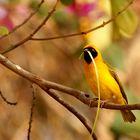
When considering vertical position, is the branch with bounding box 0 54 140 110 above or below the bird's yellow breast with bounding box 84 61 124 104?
below

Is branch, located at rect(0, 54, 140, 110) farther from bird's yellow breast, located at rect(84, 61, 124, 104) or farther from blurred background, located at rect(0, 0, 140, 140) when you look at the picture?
blurred background, located at rect(0, 0, 140, 140)

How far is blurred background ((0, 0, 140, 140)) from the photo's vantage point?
2.76 meters

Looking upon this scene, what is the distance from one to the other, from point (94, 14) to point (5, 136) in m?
0.84

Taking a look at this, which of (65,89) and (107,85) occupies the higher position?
(107,85)

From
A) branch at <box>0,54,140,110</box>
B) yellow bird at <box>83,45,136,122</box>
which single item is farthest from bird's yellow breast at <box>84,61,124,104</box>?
branch at <box>0,54,140,110</box>

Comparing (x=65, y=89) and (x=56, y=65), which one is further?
(x=56, y=65)

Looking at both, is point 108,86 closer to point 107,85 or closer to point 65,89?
point 107,85

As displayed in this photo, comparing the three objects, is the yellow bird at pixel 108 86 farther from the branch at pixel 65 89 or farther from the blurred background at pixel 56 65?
the branch at pixel 65 89

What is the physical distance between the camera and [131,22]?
1.83 meters

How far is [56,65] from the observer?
3596 millimetres

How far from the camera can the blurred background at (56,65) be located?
2.76 m

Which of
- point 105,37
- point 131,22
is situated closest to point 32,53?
point 105,37

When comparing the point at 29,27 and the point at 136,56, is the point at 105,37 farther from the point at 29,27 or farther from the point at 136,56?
the point at 136,56

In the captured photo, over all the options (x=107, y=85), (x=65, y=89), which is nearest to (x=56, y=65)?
(x=107, y=85)
